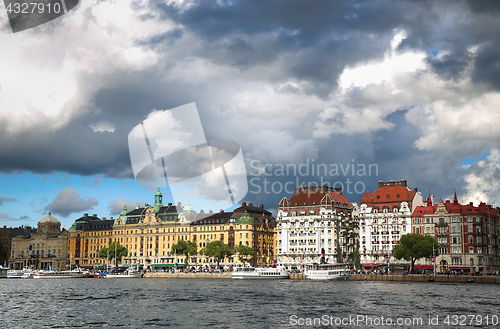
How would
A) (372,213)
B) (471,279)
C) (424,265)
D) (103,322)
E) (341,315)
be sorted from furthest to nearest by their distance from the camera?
(372,213)
(424,265)
(471,279)
(341,315)
(103,322)

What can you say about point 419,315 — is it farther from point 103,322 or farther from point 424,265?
point 424,265

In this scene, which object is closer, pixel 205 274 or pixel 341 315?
pixel 341 315

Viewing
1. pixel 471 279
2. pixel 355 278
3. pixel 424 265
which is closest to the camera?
pixel 471 279

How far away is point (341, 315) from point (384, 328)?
7758mm

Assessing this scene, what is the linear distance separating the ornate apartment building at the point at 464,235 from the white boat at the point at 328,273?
28142 millimetres

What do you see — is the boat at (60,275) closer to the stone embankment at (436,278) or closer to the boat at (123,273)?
the boat at (123,273)

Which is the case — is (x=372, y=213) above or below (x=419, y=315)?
above

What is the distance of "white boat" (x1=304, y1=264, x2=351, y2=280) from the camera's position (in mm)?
132000

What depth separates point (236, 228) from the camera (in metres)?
196

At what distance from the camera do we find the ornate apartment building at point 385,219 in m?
160

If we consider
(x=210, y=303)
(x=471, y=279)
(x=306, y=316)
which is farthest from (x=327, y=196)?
(x=306, y=316)

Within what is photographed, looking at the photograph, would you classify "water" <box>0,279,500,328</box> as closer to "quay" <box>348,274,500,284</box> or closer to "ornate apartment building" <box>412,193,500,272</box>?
"quay" <box>348,274,500,284</box>

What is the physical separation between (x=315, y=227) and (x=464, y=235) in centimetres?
4735

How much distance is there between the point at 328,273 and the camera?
436 feet
